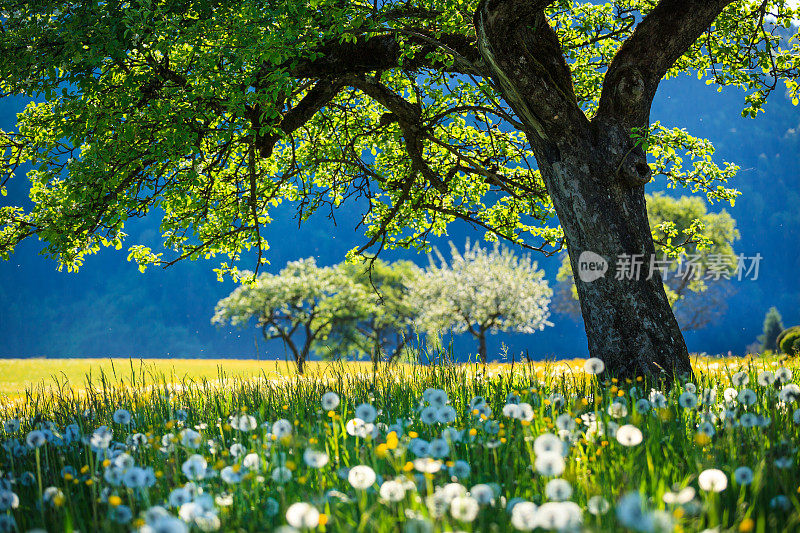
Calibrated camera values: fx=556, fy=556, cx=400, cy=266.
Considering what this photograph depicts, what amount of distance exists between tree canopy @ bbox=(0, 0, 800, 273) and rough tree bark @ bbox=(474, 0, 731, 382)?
0.29ft

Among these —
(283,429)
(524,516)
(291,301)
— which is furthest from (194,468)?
(291,301)

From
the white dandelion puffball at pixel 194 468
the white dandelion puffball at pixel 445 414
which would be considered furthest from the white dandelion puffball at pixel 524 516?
the white dandelion puffball at pixel 194 468

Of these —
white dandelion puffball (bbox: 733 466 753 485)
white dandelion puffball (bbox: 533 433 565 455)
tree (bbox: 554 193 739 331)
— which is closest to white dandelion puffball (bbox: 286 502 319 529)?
white dandelion puffball (bbox: 533 433 565 455)

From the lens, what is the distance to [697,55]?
10492 millimetres

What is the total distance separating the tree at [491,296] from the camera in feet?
121

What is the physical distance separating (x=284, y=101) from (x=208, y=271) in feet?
606

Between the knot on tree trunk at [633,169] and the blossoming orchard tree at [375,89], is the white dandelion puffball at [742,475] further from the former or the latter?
the knot on tree trunk at [633,169]

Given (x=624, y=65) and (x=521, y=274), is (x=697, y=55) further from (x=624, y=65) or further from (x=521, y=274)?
(x=521, y=274)

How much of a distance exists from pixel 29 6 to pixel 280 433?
7668 millimetres

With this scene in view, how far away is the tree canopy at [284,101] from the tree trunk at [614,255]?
25.1 inches

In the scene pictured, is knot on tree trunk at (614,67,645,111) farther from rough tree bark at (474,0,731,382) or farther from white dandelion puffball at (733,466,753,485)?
white dandelion puffball at (733,466,753,485)

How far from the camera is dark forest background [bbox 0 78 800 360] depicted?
528ft

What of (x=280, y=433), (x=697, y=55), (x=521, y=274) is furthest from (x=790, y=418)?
(x=521, y=274)

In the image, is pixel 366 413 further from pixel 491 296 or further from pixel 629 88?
pixel 491 296
